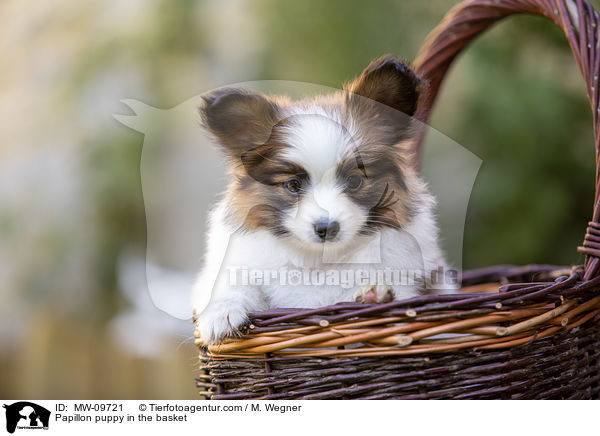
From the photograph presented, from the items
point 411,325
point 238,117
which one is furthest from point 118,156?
point 411,325

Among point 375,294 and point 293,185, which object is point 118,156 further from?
point 375,294

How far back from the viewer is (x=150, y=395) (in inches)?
109

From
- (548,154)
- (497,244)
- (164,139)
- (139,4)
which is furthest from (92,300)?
(548,154)

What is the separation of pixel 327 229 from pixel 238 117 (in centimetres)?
36

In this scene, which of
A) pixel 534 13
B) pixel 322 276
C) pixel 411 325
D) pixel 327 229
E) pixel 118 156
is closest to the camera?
pixel 411 325

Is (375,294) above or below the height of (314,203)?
below

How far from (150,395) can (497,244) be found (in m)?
1.94

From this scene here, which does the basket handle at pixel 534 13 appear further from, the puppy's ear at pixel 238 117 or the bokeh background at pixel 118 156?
the puppy's ear at pixel 238 117

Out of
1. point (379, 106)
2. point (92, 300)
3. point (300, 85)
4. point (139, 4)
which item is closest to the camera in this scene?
point (379, 106)

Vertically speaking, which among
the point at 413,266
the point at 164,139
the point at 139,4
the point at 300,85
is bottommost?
the point at 413,266

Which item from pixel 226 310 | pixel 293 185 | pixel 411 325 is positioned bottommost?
pixel 411 325

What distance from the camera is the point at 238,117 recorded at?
146 cm
